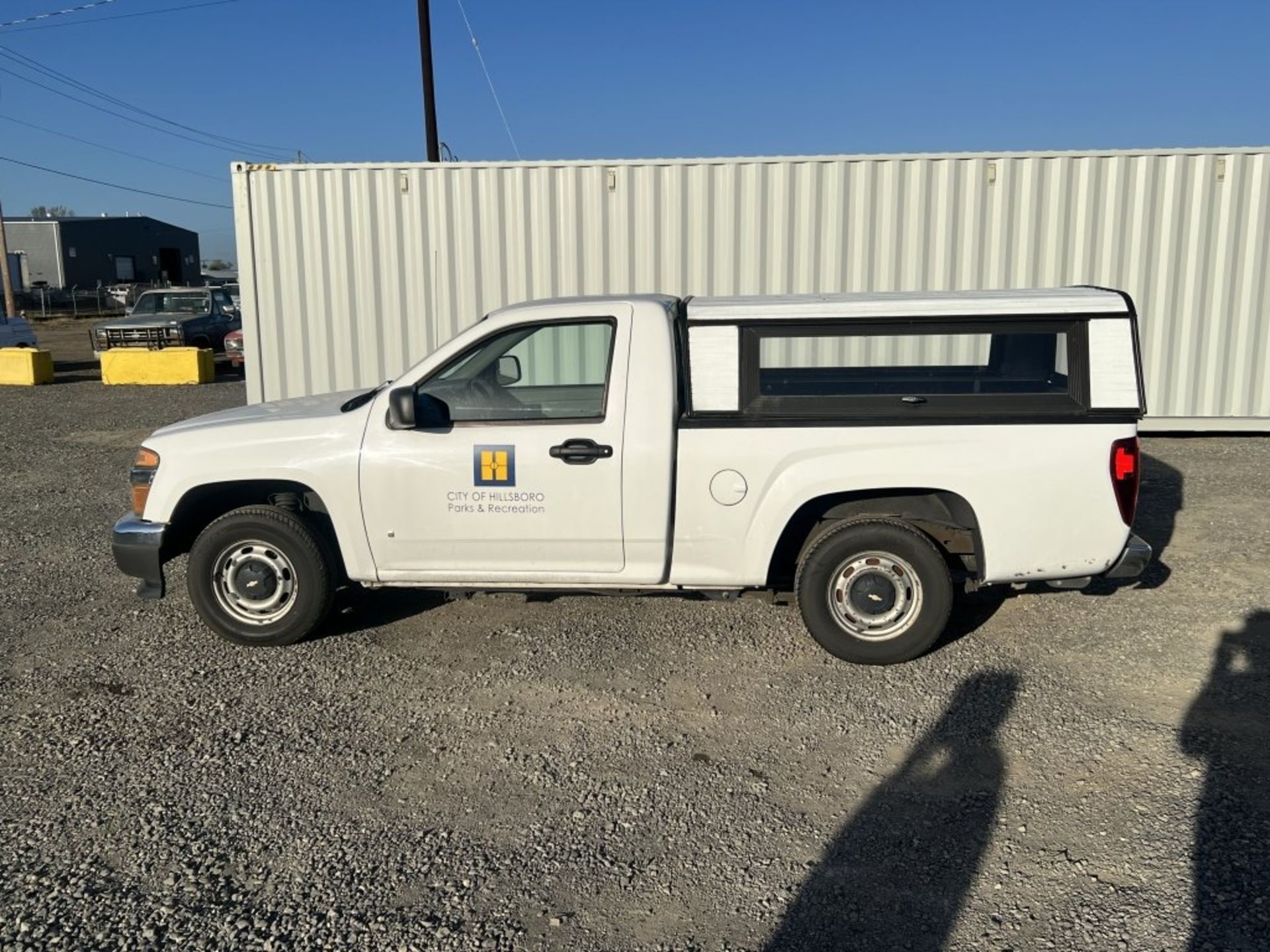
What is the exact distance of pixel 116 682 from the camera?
5121 mm

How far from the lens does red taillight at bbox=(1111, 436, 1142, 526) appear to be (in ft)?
15.9

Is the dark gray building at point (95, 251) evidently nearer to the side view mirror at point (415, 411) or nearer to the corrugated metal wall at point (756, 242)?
the corrugated metal wall at point (756, 242)

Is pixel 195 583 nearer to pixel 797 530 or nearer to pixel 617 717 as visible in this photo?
pixel 617 717

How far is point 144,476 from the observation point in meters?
5.45

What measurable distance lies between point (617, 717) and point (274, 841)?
1.56 metres

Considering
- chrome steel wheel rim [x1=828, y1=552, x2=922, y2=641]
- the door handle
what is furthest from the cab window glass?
chrome steel wheel rim [x1=828, y1=552, x2=922, y2=641]

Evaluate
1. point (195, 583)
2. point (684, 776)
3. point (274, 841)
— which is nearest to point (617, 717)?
point (684, 776)

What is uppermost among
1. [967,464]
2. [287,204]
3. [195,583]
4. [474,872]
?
[287,204]

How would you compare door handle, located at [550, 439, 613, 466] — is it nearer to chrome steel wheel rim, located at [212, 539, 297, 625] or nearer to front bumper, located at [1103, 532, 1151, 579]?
chrome steel wheel rim, located at [212, 539, 297, 625]

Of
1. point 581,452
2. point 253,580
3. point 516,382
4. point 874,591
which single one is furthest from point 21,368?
point 874,591

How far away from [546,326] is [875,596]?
2.06m

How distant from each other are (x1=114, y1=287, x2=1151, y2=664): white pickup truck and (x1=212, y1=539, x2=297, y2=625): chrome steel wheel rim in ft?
0.04

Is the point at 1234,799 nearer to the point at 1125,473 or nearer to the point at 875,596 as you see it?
the point at 1125,473

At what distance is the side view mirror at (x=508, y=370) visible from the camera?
5.44 m
